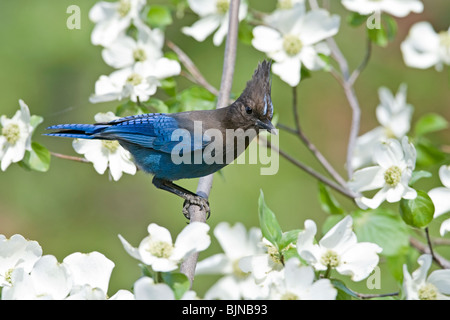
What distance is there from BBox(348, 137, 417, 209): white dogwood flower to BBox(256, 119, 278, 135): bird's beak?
1.82ft

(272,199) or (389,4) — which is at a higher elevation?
(389,4)

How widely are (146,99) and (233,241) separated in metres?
0.59

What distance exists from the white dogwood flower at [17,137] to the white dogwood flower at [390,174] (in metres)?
1.05

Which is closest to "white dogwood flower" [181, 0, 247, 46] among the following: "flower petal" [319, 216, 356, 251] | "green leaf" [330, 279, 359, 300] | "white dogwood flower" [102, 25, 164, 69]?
"white dogwood flower" [102, 25, 164, 69]

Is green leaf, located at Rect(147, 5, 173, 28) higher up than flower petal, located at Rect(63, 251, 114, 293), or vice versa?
green leaf, located at Rect(147, 5, 173, 28)

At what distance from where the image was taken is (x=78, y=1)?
15.3 feet

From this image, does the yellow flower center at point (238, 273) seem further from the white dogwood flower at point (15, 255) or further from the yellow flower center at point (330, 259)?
the white dogwood flower at point (15, 255)

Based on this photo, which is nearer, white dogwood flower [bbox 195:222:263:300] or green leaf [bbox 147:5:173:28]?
white dogwood flower [bbox 195:222:263:300]

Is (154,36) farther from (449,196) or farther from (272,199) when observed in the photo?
(272,199)

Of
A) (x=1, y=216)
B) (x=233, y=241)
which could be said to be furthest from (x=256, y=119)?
(x=1, y=216)

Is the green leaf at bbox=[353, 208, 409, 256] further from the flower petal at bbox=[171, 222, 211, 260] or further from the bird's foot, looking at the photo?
the flower petal at bbox=[171, 222, 211, 260]

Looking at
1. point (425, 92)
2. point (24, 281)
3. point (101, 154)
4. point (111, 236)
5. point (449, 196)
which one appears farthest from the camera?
point (425, 92)

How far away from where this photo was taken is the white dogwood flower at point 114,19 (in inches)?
98.0

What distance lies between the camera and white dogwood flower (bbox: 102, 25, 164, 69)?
241 centimetres
